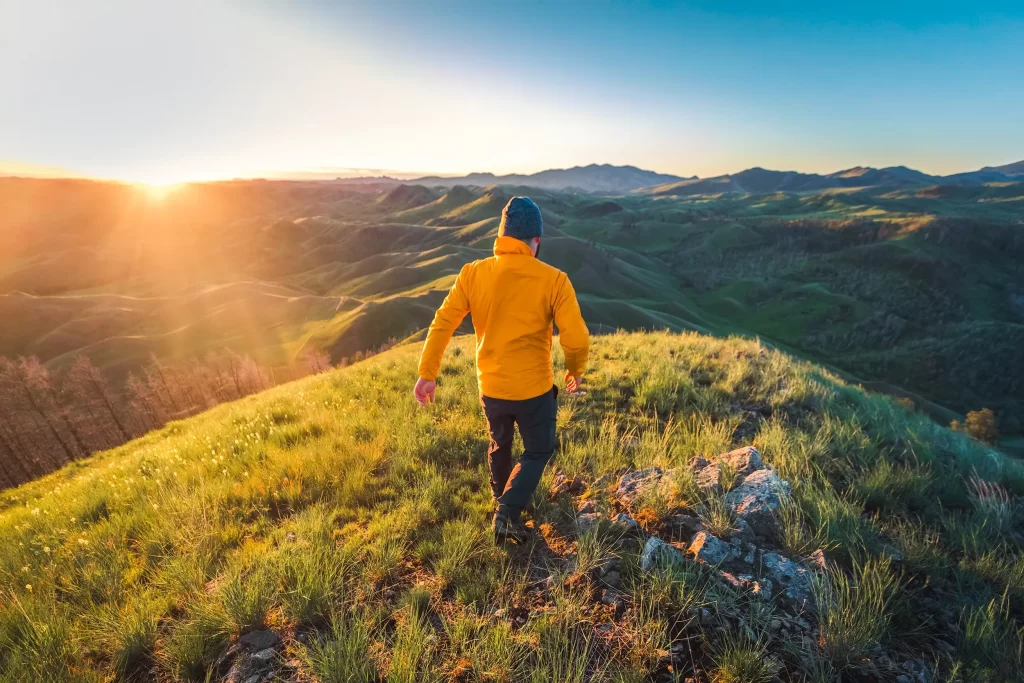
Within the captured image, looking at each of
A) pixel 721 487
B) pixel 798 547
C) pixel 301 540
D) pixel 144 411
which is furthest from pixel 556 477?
pixel 144 411

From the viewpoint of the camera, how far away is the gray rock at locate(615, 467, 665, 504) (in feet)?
12.4

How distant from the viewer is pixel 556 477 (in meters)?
4.36

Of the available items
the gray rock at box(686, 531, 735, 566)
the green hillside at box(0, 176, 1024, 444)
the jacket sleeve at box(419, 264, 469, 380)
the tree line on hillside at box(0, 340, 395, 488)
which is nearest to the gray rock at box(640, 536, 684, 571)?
the gray rock at box(686, 531, 735, 566)

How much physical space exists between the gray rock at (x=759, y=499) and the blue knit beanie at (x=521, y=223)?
9.14 feet

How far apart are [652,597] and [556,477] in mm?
1755

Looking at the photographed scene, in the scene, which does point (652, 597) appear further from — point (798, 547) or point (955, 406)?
point (955, 406)

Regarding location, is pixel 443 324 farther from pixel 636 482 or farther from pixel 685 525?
pixel 685 525

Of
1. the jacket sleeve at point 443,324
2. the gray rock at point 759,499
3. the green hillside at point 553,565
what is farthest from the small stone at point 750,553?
the jacket sleeve at point 443,324

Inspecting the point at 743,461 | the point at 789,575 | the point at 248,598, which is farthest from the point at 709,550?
the point at 248,598

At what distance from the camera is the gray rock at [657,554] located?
117 inches

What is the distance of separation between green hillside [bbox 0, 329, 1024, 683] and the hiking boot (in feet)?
0.33

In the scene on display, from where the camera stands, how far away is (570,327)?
3.56 meters

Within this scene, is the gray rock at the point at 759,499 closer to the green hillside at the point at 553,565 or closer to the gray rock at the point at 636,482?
the green hillside at the point at 553,565

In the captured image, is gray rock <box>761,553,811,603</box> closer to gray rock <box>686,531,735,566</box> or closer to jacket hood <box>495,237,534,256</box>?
gray rock <box>686,531,735,566</box>
